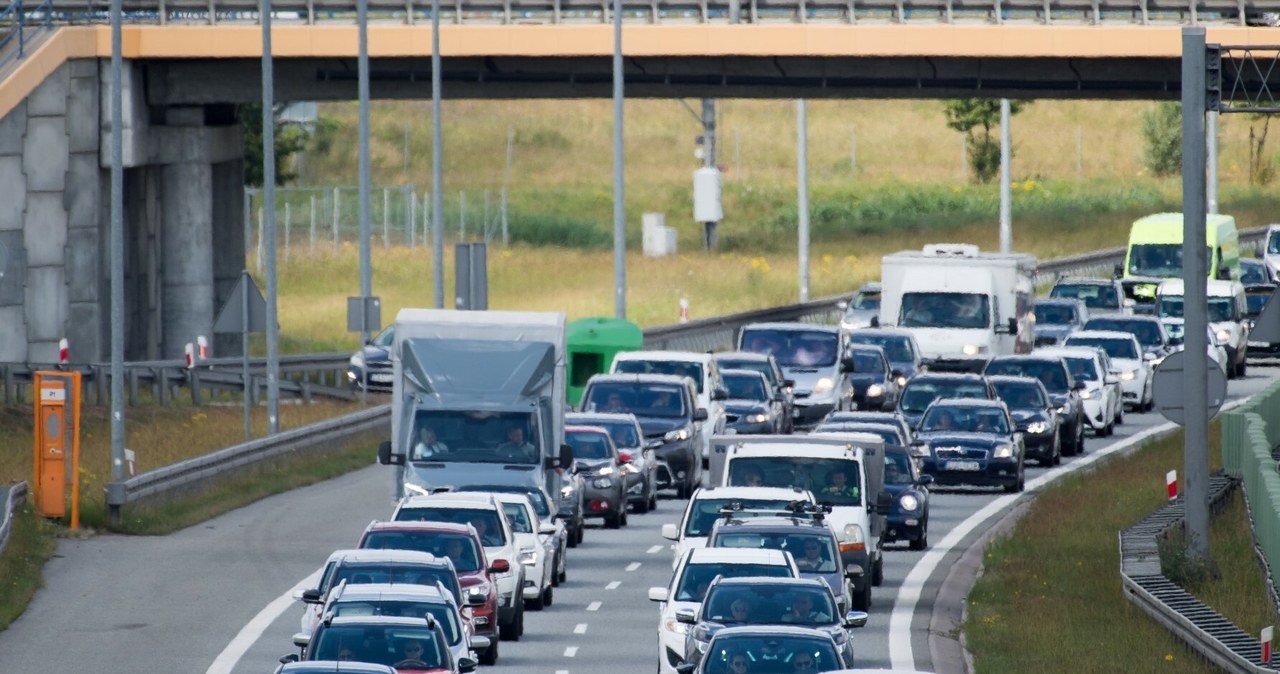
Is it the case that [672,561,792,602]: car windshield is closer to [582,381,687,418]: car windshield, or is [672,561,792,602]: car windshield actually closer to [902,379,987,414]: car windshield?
[582,381,687,418]: car windshield

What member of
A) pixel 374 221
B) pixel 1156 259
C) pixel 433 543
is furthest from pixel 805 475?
pixel 374 221

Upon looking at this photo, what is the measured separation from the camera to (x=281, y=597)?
91.9 feet

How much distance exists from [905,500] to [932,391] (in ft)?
33.1

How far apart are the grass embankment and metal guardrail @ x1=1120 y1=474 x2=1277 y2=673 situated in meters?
0.15

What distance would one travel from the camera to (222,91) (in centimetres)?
5694

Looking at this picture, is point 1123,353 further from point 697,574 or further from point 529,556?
point 697,574

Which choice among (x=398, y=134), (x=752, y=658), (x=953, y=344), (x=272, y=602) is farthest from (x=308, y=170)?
A: (x=752, y=658)

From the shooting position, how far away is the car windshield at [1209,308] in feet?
184

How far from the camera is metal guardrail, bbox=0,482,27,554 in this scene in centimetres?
3025

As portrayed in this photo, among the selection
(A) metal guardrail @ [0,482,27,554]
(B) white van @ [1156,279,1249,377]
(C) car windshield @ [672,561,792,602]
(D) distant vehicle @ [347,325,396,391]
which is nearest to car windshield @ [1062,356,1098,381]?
(B) white van @ [1156,279,1249,377]

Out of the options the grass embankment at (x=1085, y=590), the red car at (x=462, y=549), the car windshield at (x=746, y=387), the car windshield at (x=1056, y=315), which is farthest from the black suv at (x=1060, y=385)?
the red car at (x=462, y=549)

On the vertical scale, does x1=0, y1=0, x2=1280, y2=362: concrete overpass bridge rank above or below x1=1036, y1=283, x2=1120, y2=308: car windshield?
above

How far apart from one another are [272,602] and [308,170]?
95043 mm

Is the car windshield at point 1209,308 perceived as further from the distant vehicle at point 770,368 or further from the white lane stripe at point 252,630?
the white lane stripe at point 252,630
